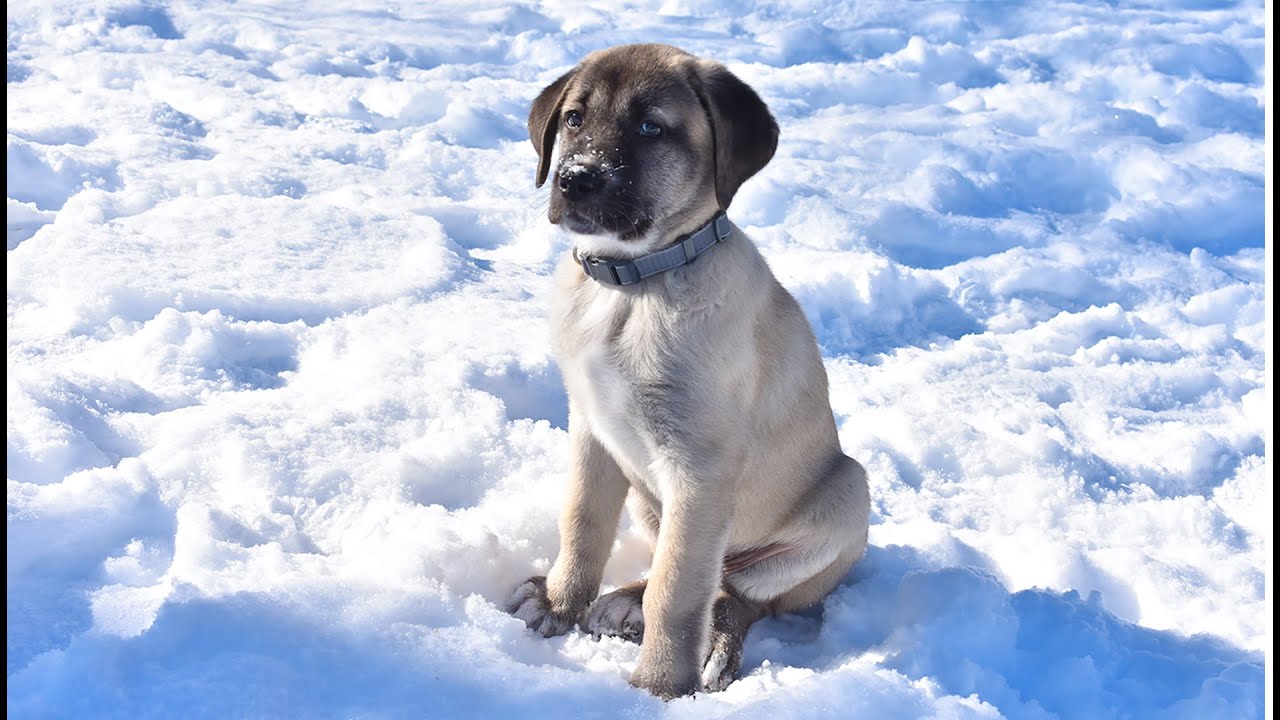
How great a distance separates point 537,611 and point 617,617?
0.22 m

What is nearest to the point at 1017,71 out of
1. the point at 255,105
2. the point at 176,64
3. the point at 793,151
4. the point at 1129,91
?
the point at 1129,91

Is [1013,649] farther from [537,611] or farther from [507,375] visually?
[507,375]

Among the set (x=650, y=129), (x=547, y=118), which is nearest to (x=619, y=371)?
(x=650, y=129)

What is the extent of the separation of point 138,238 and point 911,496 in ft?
12.6

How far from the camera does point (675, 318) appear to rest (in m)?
2.54

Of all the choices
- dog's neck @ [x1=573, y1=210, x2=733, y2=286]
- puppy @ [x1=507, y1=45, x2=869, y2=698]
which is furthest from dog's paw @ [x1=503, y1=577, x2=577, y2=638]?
dog's neck @ [x1=573, y1=210, x2=733, y2=286]

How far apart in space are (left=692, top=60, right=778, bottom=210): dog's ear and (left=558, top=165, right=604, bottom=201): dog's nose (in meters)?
0.32

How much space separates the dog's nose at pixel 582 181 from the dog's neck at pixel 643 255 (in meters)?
0.13

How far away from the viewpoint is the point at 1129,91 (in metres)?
9.55

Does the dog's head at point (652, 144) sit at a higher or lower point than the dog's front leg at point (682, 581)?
higher

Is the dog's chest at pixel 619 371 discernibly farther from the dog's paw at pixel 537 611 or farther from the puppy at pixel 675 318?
the dog's paw at pixel 537 611

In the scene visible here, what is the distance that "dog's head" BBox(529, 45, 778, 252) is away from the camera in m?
2.51

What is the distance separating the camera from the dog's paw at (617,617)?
115 inches

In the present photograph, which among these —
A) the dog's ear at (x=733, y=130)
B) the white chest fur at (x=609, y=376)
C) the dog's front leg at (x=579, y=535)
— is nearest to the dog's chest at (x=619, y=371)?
the white chest fur at (x=609, y=376)
